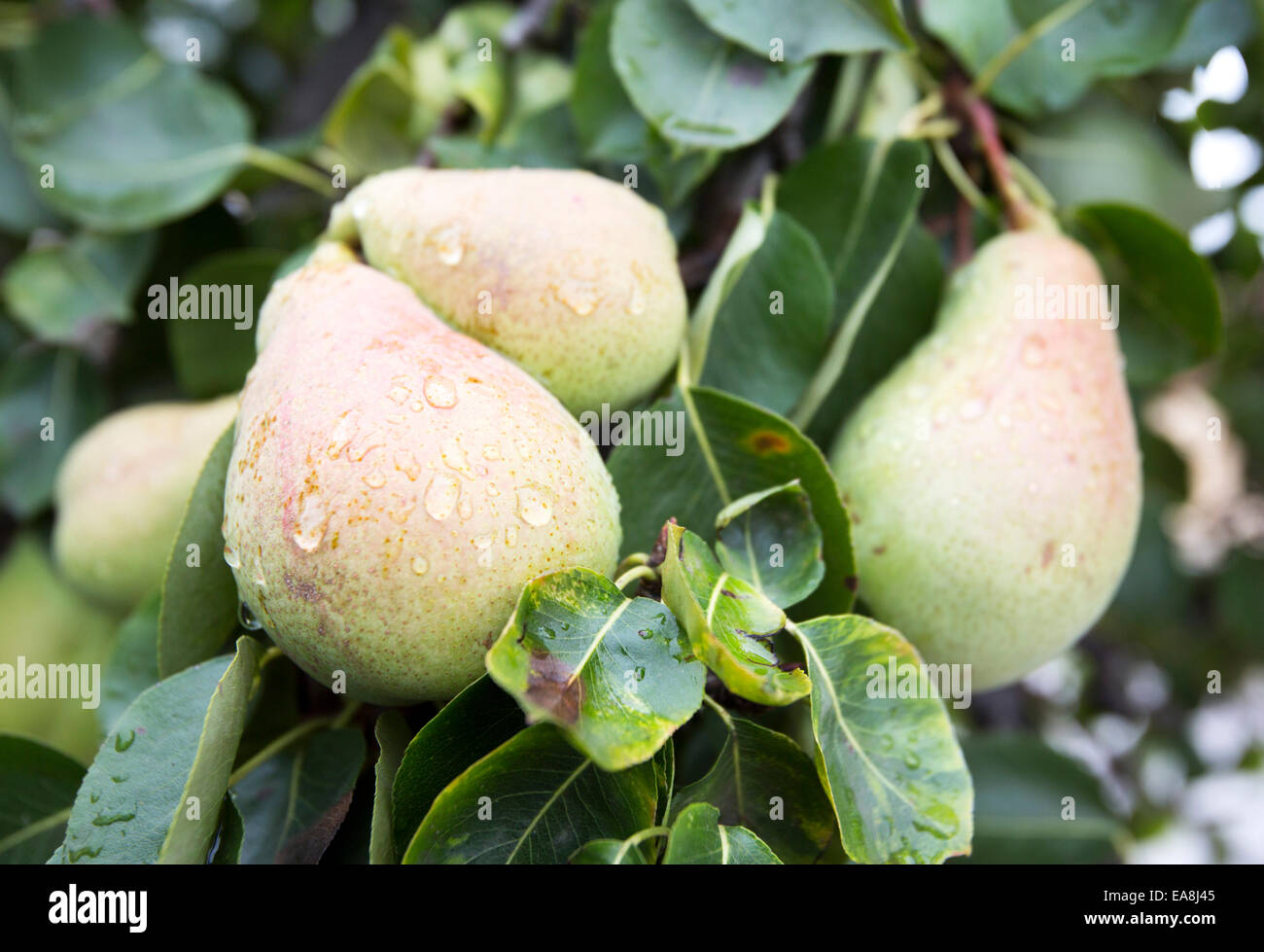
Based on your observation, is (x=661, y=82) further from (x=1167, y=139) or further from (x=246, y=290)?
(x=1167, y=139)

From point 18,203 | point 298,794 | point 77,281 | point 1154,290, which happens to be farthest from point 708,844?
point 18,203

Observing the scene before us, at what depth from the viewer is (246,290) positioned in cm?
89

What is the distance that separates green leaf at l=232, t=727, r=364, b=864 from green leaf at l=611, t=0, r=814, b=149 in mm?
485

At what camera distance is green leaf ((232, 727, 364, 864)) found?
0.59m

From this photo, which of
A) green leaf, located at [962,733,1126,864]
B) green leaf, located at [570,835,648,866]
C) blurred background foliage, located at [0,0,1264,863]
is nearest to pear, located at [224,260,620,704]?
green leaf, located at [570,835,648,866]

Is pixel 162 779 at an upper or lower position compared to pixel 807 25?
lower

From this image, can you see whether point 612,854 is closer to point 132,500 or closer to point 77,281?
point 132,500

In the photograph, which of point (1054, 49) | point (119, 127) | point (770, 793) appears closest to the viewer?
point (770, 793)

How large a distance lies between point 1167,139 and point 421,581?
944 mm

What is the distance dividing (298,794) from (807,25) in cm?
67

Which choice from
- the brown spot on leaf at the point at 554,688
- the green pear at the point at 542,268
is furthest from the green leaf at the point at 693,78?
the brown spot on leaf at the point at 554,688

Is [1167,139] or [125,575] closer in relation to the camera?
[125,575]

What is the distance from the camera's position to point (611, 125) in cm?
79
